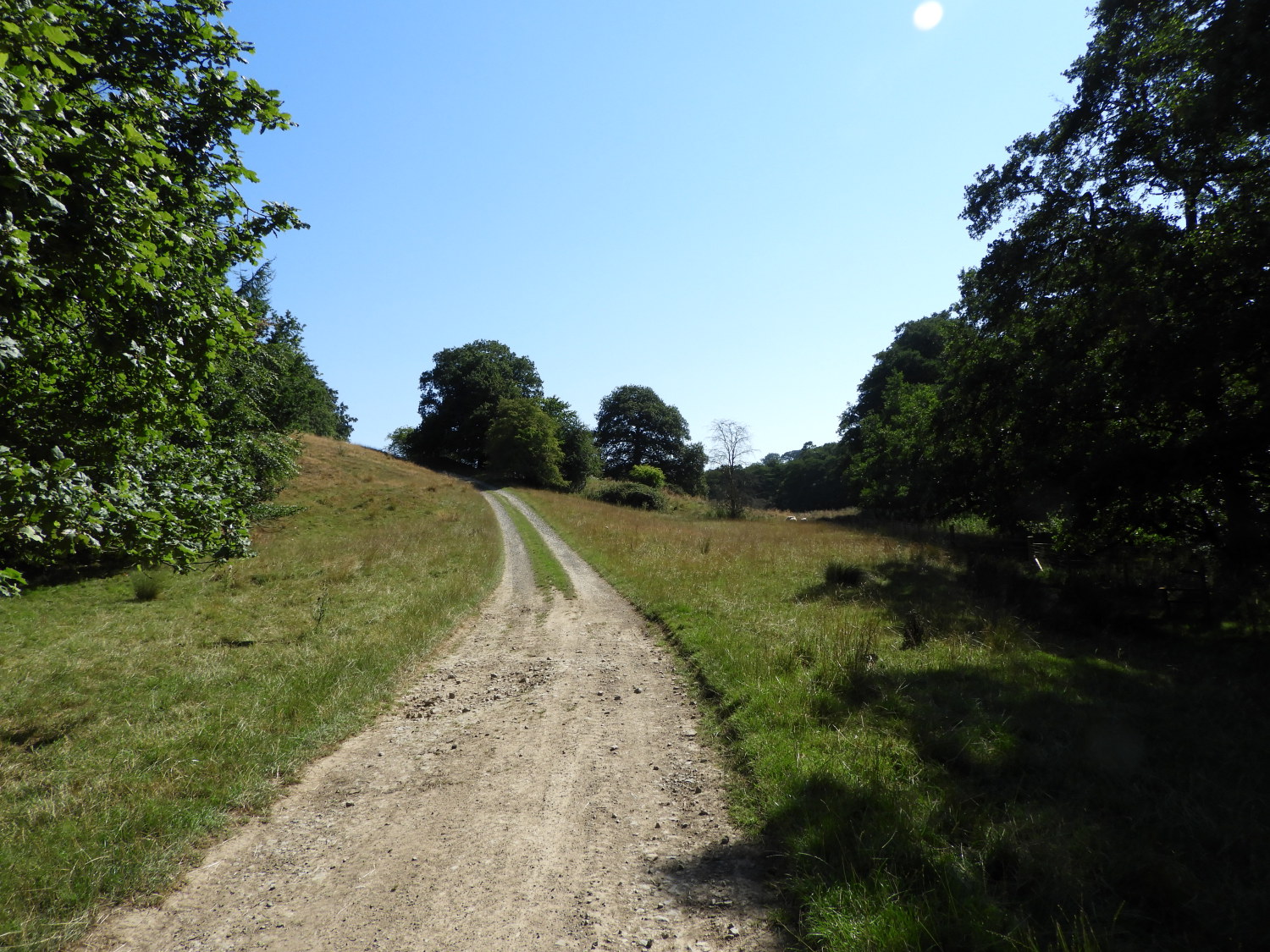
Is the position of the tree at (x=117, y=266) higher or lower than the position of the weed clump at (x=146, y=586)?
higher

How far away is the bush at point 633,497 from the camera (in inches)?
1923

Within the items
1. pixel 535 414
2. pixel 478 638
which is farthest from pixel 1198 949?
pixel 535 414

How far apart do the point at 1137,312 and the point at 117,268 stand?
16751 mm

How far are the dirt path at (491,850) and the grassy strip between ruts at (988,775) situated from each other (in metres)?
0.57

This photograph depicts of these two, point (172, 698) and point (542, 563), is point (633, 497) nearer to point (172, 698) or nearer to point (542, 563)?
point (542, 563)

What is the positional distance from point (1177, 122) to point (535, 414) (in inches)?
1960

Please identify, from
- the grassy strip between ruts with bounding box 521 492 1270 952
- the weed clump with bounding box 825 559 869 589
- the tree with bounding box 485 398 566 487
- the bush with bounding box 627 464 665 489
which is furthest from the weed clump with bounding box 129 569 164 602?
the bush with bounding box 627 464 665 489

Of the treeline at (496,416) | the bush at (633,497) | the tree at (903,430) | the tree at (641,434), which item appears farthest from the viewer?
the tree at (641,434)

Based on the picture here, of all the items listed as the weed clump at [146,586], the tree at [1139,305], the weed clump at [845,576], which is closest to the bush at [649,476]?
the tree at [1139,305]

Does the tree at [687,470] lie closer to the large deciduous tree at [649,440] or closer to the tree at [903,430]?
the large deciduous tree at [649,440]

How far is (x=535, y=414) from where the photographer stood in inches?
2258

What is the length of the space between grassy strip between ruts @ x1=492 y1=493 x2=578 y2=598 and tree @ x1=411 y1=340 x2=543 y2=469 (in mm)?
42369

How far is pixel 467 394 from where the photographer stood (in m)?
73.2

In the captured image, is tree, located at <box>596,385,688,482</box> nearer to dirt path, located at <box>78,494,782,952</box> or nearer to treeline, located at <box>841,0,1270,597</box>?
treeline, located at <box>841,0,1270,597</box>
